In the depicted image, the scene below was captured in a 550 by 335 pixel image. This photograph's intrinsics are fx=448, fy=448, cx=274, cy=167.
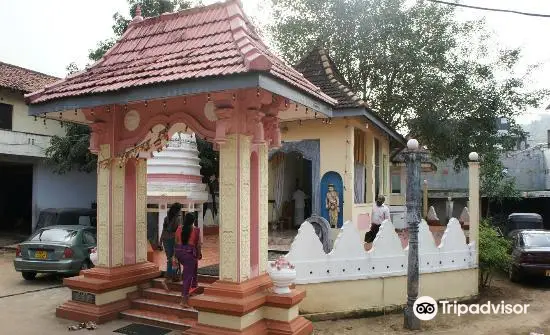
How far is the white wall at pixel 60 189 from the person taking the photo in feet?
67.4

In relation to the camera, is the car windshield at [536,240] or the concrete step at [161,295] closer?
the concrete step at [161,295]

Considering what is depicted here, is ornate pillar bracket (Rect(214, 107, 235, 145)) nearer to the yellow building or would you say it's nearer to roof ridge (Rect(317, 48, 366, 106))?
the yellow building

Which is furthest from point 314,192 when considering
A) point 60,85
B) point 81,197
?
point 81,197

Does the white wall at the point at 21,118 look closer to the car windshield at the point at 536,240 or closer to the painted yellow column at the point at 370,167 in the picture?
the painted yellow column at the point at 370,167

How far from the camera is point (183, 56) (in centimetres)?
654

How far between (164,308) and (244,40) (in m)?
4.43

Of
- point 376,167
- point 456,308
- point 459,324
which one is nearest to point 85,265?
point 459,324

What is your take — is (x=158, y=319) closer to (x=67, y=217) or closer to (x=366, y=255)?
(x=366, y=255)

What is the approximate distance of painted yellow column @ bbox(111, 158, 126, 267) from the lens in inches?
294

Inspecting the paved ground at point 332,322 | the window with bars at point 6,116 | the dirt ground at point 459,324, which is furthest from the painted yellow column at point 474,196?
the window with bars at point 6,116

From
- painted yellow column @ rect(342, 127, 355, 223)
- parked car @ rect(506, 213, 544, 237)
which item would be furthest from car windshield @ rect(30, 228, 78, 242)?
parked car @ rect(506, 213, 544, 237)

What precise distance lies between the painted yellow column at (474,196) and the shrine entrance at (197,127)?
524cm

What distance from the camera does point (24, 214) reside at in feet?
80.6

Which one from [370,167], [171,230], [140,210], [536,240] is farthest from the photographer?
[370,167]
